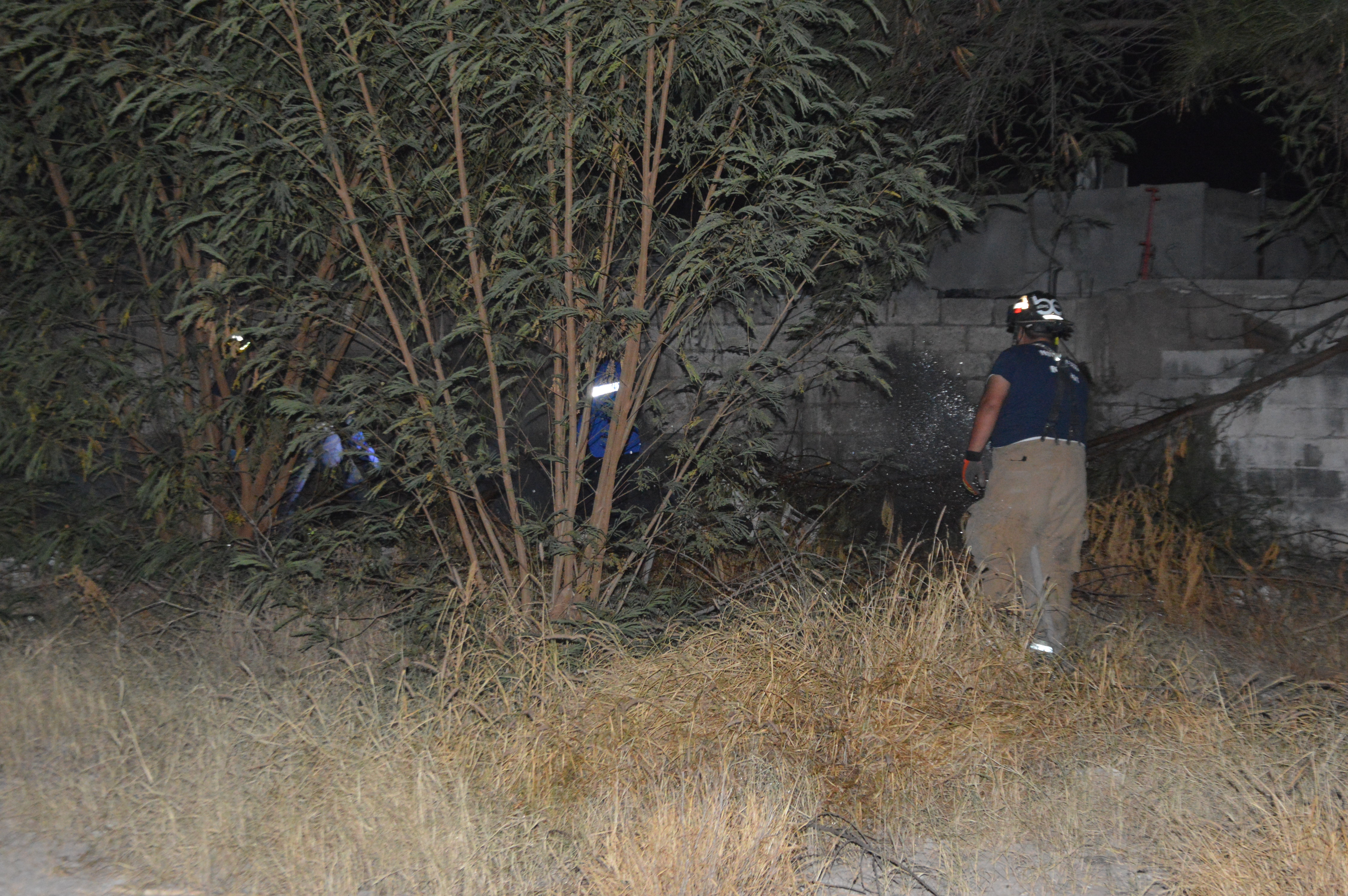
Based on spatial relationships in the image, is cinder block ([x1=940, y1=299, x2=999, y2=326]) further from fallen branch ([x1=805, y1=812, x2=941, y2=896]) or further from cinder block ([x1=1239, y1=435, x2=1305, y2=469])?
fallen branch ([x1=805, y1=812, x2=941, y2=896])

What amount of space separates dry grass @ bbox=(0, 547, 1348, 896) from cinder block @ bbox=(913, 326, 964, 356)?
3.58 meters

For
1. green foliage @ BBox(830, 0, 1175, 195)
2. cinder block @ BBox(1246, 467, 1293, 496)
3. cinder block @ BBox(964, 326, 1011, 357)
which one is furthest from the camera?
cinder block @ BBox(964, 326, 1011, 357)

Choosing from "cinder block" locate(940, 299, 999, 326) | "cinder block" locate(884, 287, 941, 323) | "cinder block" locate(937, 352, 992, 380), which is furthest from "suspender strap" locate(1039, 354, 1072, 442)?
"cinder block" locate(884, 287, 941, 323)

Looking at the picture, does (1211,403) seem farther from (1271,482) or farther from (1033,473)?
(1033,473)

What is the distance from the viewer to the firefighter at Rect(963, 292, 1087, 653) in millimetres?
4953

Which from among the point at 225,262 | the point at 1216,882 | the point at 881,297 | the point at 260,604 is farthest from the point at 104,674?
the point at 1216,882

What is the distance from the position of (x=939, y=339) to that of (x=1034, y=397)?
3205mm

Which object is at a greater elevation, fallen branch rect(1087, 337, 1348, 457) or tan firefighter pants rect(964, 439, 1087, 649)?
fallen branch rect(1087, 337, 1348, 457)

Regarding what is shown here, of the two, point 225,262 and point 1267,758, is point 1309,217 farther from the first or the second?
point 225,262

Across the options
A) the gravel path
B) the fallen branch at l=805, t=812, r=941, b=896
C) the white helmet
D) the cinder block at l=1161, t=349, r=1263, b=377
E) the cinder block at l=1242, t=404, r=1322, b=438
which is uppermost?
the white helmet

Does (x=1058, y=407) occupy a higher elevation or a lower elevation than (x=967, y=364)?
lower

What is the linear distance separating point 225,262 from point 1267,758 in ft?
14.1

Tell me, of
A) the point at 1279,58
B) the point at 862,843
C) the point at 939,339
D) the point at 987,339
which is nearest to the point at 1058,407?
the point at 1279,58

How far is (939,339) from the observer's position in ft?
26.7
